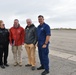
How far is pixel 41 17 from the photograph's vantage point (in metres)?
8.59

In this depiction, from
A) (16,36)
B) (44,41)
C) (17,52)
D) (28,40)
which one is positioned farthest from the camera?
(17,52)

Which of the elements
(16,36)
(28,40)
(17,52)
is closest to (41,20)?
(28,40)

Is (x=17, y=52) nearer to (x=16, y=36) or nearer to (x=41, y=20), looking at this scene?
(x=16, y=36)

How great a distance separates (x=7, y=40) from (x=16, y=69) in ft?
4.14

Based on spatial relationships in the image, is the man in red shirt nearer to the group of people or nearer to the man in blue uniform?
the group of people

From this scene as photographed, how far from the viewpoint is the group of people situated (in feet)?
28.0

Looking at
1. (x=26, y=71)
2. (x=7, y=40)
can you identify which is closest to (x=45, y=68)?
(x=26, y=71)

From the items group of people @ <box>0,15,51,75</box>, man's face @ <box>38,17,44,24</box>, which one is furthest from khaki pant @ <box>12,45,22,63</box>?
man's face @ <box>38,17,44,24</box>

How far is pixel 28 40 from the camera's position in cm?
937

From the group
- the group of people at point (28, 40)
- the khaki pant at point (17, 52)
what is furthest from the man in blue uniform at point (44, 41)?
the khaki pant at point (17, 52)

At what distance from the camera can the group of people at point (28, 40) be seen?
854 cm

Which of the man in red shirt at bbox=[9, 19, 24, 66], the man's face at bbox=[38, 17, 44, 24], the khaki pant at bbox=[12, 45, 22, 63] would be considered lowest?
the khaki pant at bbox=[12, 45, 22, 63]

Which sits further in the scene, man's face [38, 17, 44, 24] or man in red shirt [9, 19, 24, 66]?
man in red shirt [9, 19, 24, 66]

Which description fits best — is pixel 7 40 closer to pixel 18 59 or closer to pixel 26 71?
pixel 18 59
